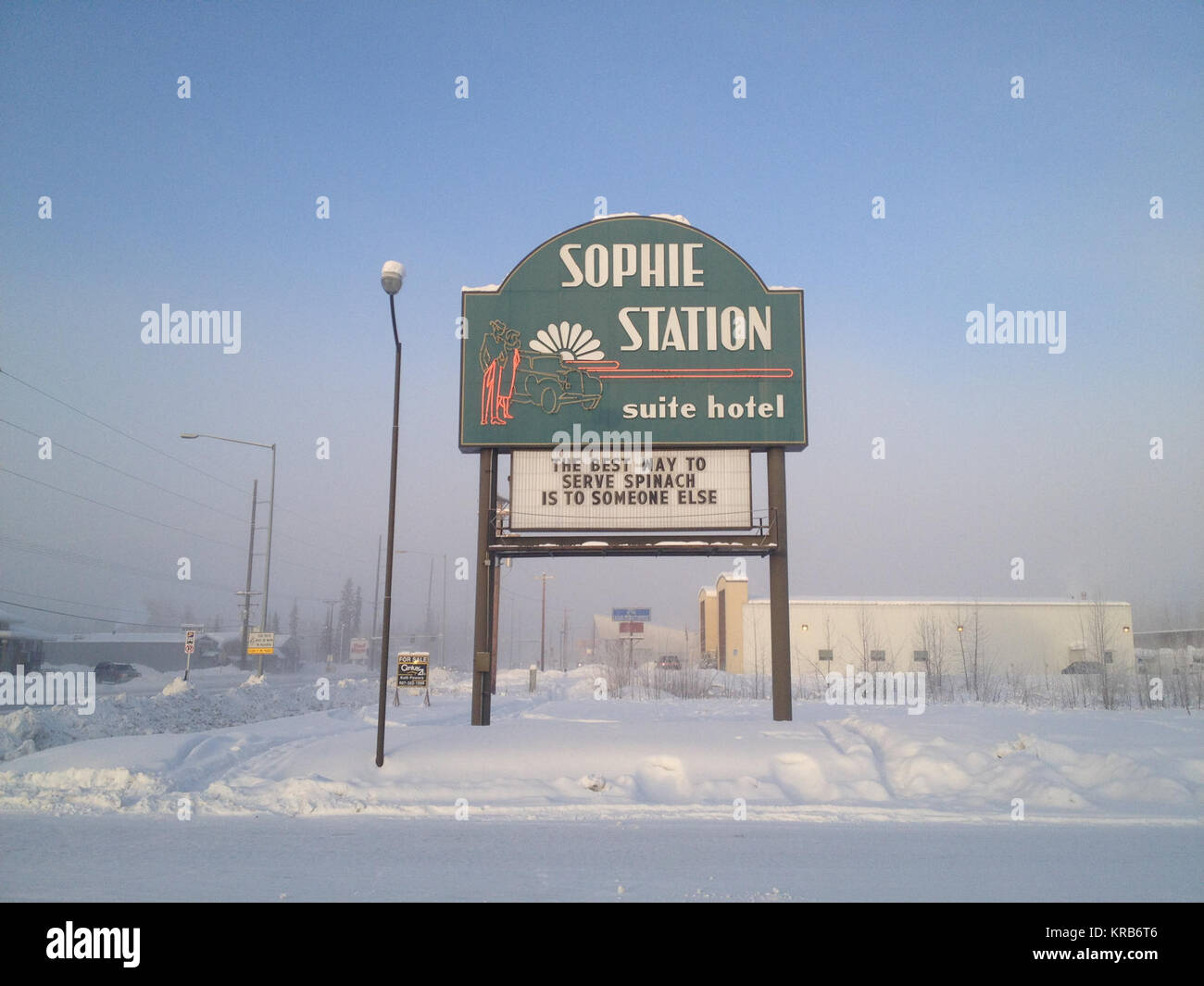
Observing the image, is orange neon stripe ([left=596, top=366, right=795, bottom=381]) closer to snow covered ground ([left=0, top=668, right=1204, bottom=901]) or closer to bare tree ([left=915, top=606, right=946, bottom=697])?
snow covered ground ([left=0, top=668, right=1204, bottom=901])

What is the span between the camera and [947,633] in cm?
5228

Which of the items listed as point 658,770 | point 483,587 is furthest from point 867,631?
point 658,770

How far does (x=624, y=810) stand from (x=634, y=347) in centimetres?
982

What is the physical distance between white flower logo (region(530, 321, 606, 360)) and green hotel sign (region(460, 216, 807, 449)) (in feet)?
0.07

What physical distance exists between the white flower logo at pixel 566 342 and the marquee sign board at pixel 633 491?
2.24 meters

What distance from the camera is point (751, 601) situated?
179ft

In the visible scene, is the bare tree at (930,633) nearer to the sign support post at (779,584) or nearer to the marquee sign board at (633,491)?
the sign support post at (779,584)

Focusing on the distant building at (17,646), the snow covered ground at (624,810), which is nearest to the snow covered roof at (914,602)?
the snow covered ground at (624,810)

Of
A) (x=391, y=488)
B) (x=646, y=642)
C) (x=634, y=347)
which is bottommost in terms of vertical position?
Result: (x=646, y=642)

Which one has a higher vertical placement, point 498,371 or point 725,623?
point 498,371

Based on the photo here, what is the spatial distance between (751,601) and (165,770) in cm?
4475

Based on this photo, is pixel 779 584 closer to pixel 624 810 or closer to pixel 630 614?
pixel 624 810
